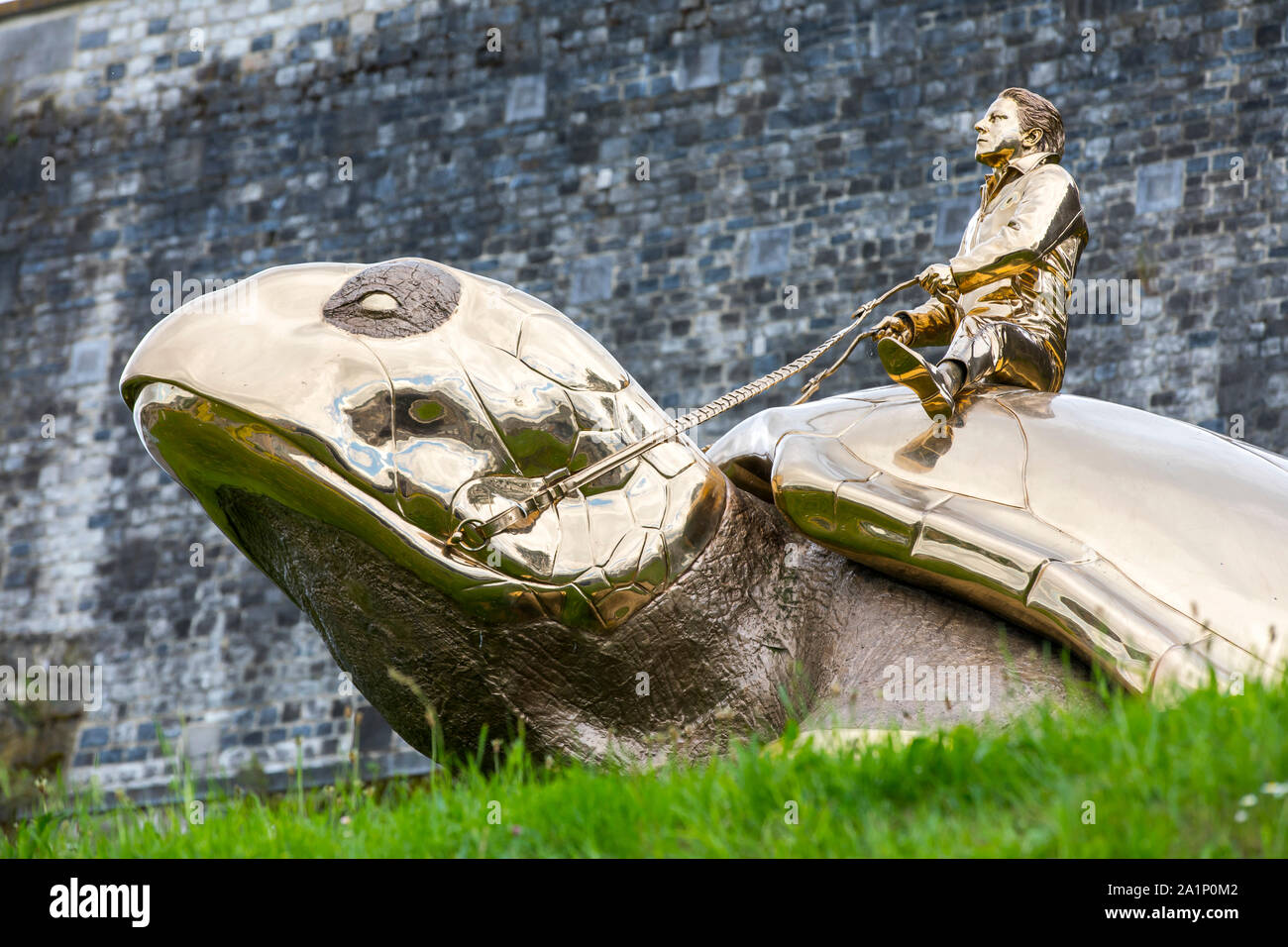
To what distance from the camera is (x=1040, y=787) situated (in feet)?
7.93

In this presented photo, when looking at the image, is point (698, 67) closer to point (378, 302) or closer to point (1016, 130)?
point (1016, 130)

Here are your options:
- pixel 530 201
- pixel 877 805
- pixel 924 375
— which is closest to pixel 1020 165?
pixel 924 375

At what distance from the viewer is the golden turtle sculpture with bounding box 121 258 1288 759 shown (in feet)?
9.99

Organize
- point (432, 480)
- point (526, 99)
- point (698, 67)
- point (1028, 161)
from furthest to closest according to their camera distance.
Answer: point (526, 99) < point (698, 67) < point (1028, 161) < point (432, 480)

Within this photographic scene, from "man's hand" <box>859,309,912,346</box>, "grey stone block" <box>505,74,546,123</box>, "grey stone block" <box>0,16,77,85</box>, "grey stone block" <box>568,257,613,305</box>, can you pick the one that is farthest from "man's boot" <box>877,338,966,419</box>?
"grey stone block" <box>0,16,77,85</box>

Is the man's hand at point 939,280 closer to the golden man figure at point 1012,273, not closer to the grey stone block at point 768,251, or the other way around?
the golden man figure at point 1012,273

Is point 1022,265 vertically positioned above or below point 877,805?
above

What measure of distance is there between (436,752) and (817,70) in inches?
478

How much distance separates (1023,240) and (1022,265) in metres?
0.05

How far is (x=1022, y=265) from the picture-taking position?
144 inches

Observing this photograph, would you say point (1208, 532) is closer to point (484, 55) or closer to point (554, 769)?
point (554, 769)

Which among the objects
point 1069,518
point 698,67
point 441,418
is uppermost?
point 698,67

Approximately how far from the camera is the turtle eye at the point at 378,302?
321 centimetres
